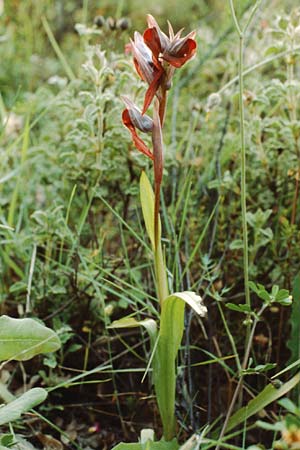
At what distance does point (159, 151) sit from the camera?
35.5 inches

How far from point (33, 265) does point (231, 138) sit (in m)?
0.59

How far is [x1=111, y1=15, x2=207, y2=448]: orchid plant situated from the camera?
865 millimetres

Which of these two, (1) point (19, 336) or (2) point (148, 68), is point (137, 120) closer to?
(2) point (148, 68)

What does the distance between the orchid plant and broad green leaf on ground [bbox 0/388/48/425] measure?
0.46 ft

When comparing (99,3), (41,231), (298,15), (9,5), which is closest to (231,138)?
(298,15)

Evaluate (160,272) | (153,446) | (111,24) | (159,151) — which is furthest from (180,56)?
(111,24)

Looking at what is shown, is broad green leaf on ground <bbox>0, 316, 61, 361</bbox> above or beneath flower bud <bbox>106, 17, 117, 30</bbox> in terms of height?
beneath

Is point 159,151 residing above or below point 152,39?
below

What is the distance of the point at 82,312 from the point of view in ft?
4.21

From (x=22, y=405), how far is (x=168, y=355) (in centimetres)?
22

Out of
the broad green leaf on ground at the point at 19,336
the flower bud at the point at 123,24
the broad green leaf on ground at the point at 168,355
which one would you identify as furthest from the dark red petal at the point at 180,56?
the flower bud at the point at 123,24

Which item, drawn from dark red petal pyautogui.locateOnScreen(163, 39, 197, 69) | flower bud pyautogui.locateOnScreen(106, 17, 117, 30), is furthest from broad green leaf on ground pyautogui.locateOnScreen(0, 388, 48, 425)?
flower bud pyautogui.locateOnScreen(106, 17, 117, 30)

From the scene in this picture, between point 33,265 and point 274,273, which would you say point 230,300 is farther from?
point 33,265

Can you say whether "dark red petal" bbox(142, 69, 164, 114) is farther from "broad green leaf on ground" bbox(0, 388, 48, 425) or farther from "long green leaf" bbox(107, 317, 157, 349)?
"broad green leaf on ground" bbox(0, 388, 48, 425)
